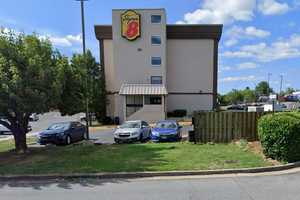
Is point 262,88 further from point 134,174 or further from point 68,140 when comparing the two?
point 134,174

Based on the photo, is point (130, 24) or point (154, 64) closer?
point (130, 24)

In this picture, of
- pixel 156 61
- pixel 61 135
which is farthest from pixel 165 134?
pixel 156 61

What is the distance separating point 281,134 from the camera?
10617 millimetres

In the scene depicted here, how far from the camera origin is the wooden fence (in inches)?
643

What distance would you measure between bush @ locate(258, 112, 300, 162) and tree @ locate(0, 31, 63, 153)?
8.68 meters

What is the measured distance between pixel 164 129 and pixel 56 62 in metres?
7.83

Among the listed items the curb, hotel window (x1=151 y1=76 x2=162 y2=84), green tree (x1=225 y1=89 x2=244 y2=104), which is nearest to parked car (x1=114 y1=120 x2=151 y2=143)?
the curb

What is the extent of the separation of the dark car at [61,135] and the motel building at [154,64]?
17406 mm

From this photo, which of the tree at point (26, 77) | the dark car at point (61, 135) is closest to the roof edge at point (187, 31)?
the dark car at point (61, 135)

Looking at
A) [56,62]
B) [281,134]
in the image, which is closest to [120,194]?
[281,134]

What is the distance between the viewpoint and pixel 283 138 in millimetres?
10547

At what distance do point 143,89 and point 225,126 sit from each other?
23459 millimetres

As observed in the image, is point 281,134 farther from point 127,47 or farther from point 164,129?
point 127,47

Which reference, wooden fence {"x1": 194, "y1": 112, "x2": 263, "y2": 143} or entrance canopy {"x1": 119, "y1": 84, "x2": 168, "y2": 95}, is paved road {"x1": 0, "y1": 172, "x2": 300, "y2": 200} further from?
entrance canopy {"x1": 119, "y1": 84, "x2": 168, "y2": 95}
